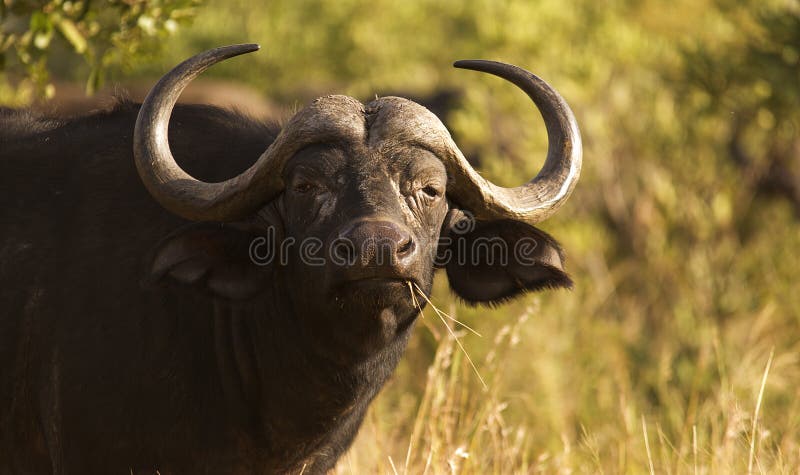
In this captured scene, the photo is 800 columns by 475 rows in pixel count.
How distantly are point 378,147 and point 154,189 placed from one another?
33.6 inches

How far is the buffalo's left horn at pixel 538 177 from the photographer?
434 cm

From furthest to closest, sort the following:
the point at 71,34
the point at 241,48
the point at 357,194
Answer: the point at 71,34
the point at 241,48
the point at 357,194

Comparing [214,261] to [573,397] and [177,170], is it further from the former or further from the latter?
[573,397]

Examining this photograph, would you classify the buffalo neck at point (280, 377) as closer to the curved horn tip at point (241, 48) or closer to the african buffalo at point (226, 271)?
the african buffalo at point (226, 271)

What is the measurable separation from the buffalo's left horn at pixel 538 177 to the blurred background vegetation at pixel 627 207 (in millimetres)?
1359

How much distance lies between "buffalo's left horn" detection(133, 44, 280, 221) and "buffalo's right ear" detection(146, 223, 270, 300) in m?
0.11

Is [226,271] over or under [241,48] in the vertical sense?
under

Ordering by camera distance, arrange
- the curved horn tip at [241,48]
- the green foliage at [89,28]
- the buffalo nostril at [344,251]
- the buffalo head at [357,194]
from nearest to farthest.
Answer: the buffalo nostril at [344,251] < the buffalo head at [357,194] < the curved horn tip at [241,48] < the green foliage at [89,28]

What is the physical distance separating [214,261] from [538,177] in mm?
1355

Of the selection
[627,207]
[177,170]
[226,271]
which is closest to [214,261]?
[226,271]

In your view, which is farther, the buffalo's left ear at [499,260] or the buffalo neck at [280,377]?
Answer: the buffalo's left ear at [499,260]

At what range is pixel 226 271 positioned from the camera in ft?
14.3

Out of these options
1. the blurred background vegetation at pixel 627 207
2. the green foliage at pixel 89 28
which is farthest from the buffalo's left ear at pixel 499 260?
the green foliage at pixel 89 28

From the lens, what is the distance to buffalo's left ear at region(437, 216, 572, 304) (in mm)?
4527
